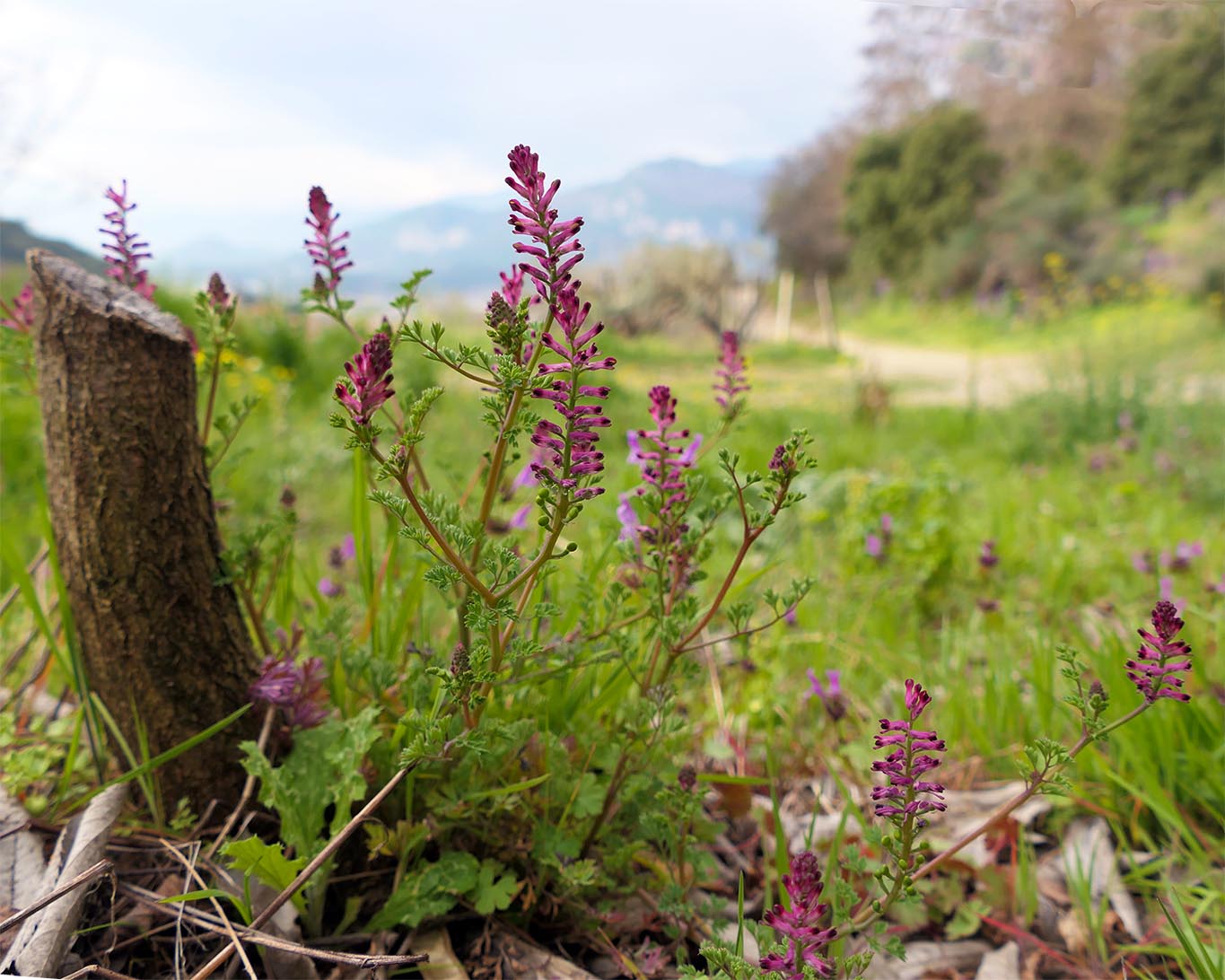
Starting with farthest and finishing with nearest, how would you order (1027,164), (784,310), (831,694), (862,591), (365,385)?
1. (784,310)
2. (1027,164)
3. (862,591)
4. (831,694)
5. (365,385)

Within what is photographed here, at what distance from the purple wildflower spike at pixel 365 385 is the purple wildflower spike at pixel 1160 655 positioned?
2.90 feet

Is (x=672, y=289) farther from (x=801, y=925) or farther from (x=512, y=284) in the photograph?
(x=801, y=925)

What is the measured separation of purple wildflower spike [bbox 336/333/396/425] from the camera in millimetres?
845

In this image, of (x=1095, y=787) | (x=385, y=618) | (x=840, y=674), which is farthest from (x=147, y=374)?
(x=1095, y=787)

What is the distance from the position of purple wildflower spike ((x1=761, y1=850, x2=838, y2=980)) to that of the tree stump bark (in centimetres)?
90

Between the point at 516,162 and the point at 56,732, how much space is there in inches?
54.7

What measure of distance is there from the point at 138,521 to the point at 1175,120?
22722mm

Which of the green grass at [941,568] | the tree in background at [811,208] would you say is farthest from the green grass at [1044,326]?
the tree in background at [811,208]

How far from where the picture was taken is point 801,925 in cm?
94

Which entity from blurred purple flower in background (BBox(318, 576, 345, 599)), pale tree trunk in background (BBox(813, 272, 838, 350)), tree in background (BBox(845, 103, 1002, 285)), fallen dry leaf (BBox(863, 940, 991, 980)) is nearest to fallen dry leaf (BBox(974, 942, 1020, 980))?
fallen dry leaf (BBox(863, 940, 991, 980))

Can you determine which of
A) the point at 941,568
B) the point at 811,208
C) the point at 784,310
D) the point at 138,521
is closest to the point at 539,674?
the point at 138,521

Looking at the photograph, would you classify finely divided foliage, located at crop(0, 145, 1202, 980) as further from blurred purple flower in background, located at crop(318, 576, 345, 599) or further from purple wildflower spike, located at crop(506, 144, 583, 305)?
blurred purple flower in background, located at crop(318, 576, 345, 599)

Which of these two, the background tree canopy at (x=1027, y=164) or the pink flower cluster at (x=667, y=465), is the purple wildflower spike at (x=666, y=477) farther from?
the background tree canopy at (x=1027, y=164)

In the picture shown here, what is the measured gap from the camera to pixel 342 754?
1170mm
